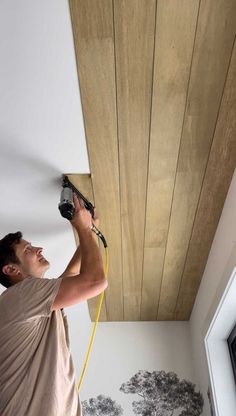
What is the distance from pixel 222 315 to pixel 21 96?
1263 millimetres

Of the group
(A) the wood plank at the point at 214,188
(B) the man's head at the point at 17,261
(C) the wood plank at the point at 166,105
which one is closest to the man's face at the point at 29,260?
(B) the man's head at the point at 17,261

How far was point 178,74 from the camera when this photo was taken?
1036 millimetres

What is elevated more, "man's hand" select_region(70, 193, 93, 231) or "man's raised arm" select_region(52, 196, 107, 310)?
"man's hand" select_region(70, 193, 93, 231)

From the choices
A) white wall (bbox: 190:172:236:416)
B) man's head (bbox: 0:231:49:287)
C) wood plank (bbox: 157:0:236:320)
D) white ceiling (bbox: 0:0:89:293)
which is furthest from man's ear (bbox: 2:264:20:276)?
white wall (bbox: 190:172:236:416)

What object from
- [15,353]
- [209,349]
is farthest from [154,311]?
[15,353]

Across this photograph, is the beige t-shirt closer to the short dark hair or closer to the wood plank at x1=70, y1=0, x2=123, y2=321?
the short dark hair

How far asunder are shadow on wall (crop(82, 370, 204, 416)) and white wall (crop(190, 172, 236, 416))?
89 mm

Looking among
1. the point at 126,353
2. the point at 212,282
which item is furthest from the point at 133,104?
the point at 126,353

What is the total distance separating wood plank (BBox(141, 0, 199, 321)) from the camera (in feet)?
3.01

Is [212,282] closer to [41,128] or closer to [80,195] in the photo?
[80,195]

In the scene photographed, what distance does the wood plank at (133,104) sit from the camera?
92 cm

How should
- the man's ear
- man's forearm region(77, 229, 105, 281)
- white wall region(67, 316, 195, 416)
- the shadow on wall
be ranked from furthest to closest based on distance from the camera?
white wall region(67, 316, 195, 416) < the shadow on wall < the man's ear < man's forearm region(77, 229, 105, 281)

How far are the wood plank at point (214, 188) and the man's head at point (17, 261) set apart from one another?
666 millimetres

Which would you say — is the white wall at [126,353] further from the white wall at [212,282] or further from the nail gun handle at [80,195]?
the nail gun handle at [80,195]
